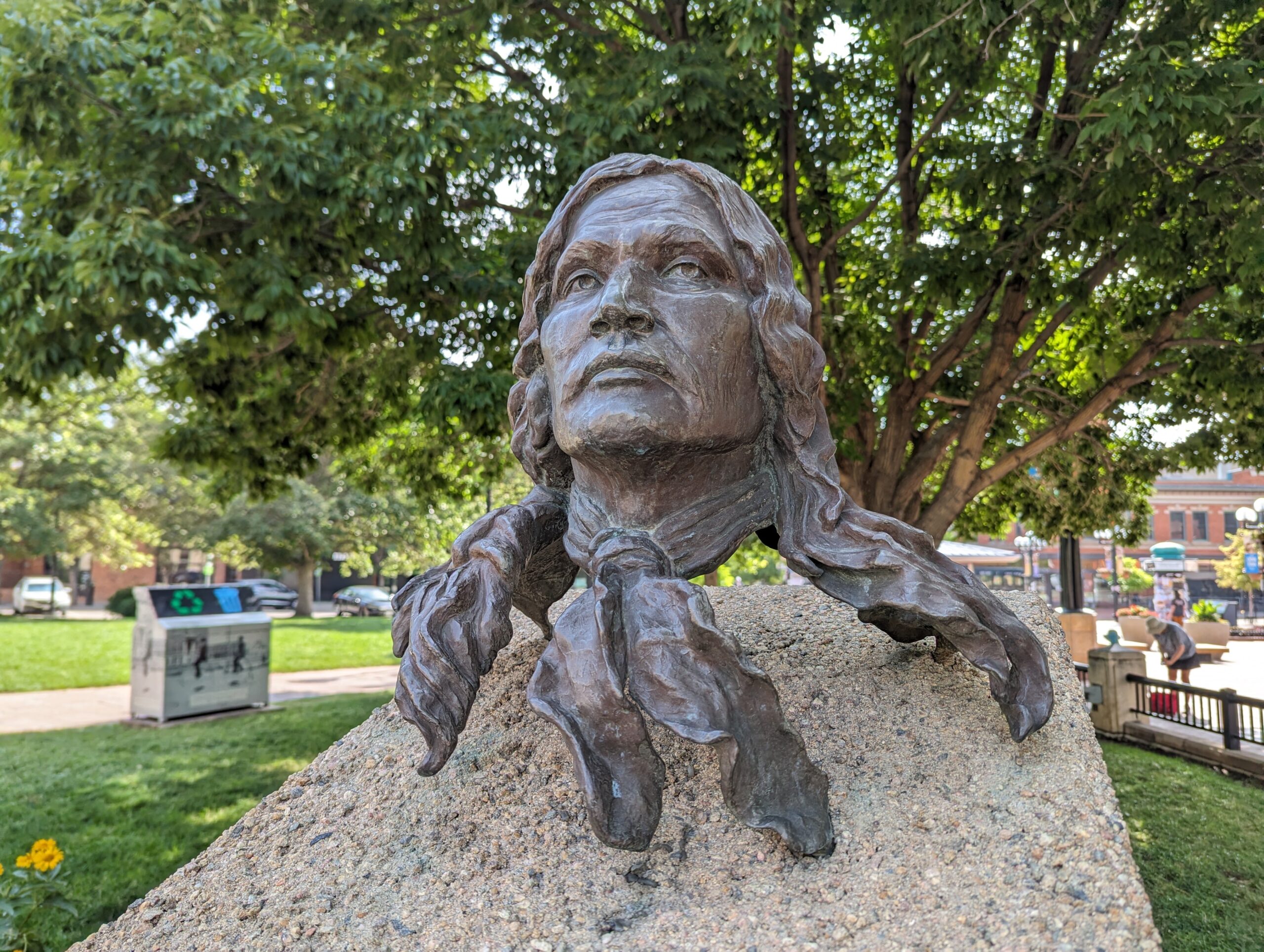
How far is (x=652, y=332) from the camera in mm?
2516

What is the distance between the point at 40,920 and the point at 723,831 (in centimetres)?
385

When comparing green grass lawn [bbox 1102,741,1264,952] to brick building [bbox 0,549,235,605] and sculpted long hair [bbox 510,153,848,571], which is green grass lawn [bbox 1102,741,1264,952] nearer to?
sculpted long hair [bbox 510,153,848,571]

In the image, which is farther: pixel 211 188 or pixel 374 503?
pixel 374 503

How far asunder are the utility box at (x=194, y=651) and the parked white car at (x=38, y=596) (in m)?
22.6

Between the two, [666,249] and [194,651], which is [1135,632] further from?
[666,249]

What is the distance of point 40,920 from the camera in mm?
4523

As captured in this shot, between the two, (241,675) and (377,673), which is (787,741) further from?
(377,673)

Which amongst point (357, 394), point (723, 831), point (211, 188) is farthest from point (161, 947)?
point (357, 394)

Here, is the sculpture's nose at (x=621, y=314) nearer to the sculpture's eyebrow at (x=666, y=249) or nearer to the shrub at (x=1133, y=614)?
the sculpture's eyebrow at (x=666, y=249)

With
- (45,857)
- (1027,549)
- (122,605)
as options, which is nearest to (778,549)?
(45,857)

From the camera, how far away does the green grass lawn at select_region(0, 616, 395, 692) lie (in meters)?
14.8

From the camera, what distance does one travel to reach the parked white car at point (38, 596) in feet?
99.7

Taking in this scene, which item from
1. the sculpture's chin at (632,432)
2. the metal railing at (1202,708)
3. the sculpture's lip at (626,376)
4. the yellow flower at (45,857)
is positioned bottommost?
the metal railing at (1202,708)

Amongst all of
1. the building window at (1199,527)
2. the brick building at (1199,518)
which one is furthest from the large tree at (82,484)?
the building window at (1199,527)
